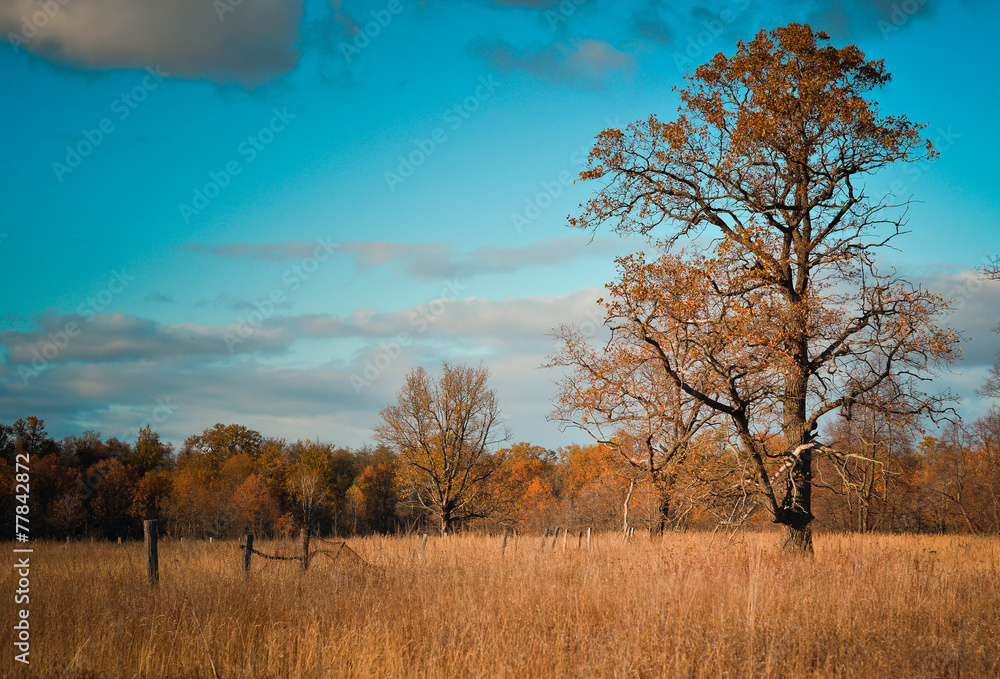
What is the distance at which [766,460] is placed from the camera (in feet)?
40.7

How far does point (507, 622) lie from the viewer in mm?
6836

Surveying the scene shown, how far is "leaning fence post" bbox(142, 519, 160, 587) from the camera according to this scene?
8633 mm

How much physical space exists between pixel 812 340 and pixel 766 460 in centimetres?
269

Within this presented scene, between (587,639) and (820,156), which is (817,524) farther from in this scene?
(587,639)

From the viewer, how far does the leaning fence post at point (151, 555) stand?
8.63 m

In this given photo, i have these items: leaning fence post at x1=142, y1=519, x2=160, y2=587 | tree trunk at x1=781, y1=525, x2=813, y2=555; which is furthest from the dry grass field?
tree trunk at x1=781, y1=525, x2=813, y2=555

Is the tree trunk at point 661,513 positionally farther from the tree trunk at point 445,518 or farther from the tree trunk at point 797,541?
the tree trunk at point 445,518

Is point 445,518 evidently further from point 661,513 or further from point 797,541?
point 797,541

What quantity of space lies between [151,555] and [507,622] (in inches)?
225

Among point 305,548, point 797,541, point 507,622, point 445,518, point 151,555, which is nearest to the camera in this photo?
point 507,622

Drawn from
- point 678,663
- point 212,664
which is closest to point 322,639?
point 212,664

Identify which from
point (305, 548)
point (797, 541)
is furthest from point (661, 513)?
point (305, 548)

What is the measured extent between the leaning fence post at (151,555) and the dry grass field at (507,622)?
0.55 ft

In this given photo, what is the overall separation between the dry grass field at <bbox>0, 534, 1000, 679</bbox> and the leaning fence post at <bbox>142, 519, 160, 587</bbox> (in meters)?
0.17
